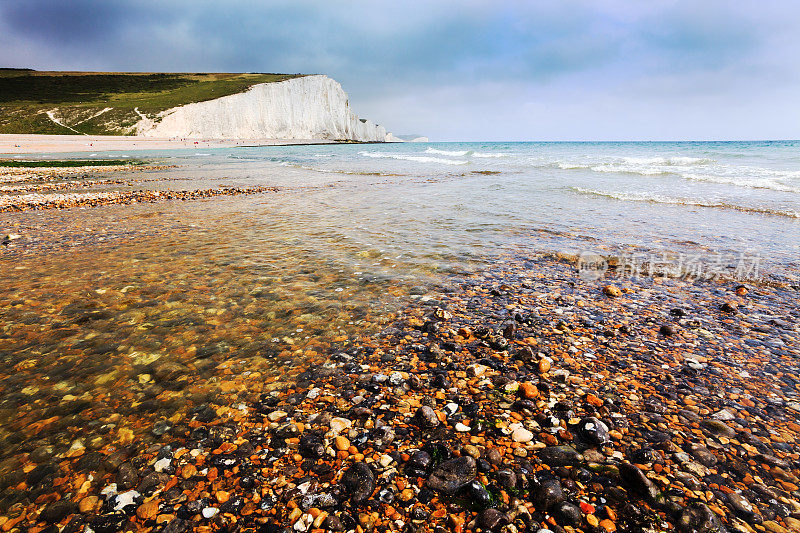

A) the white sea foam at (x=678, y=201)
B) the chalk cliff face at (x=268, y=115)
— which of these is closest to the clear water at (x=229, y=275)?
the white sea foam at (x=678, y=201)

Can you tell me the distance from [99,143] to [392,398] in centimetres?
11633

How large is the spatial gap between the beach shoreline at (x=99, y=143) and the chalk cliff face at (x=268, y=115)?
15.9ft

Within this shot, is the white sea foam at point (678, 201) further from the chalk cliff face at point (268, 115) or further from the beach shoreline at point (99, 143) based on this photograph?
the chalk cliff face at point (268, 115)

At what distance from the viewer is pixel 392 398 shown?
4227mm

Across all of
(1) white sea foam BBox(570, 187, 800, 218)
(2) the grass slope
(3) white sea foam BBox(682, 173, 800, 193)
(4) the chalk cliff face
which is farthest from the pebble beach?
(2) the grass slope

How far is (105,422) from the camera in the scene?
377cm

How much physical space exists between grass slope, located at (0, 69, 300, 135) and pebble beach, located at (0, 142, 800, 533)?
14582cm

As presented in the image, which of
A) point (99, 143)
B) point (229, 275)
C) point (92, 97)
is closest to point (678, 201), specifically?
point (229, 275)

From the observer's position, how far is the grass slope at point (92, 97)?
116 metres

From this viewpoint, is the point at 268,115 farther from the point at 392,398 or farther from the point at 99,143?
the point at 392,398

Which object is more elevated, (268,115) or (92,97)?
(92,97)

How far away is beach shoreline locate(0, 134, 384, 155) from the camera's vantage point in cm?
7086

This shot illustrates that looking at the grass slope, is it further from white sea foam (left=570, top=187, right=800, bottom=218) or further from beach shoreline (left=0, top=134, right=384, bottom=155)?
white sea foam (left=570, top=187, right=800, bottom=218)

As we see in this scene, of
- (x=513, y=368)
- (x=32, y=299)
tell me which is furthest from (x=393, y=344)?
(x=32, y=299)
